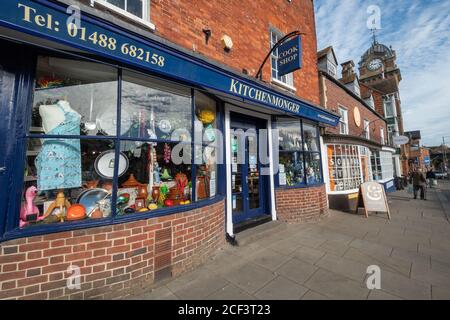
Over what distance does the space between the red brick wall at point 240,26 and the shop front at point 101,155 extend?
1133 mm

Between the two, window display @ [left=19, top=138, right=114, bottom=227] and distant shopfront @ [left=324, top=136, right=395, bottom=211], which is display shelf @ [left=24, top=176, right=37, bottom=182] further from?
distant shopfront @ [left=324, top=136, right=395, bottom=211]

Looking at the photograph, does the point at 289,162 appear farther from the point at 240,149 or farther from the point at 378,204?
the point at 378,204

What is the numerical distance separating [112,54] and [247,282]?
3632 millimetres

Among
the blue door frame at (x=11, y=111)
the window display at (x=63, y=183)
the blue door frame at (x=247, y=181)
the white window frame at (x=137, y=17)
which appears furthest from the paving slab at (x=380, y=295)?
the white window frame at (x=137, y=17)

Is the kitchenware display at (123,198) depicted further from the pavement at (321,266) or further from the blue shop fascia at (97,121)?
the pavement at (321,266)

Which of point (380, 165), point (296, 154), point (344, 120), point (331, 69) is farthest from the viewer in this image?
point (380, 165)

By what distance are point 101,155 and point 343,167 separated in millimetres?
8744

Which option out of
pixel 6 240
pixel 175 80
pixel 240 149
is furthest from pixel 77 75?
pixel 240 149

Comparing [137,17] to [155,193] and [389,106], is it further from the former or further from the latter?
[389,106]

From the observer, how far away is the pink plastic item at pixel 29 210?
7.86 feet

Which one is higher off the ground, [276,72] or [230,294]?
[276,72]

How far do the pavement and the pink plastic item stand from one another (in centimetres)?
159

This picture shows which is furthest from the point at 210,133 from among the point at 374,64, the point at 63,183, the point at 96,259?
the point at 374,64

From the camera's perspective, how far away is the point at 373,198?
6.92m
